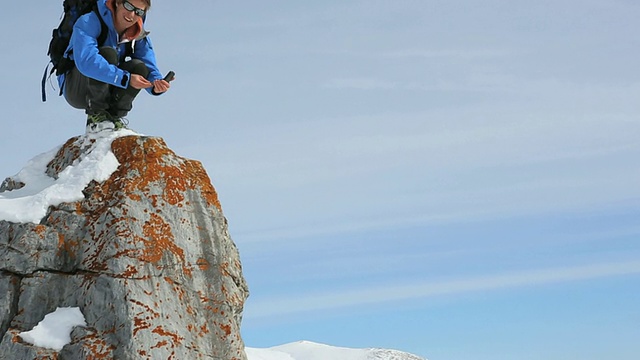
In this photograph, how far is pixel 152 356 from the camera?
10602 mm

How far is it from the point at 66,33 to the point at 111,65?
1.29 meters

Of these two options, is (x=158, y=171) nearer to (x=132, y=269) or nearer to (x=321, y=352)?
(x=132, y=269)

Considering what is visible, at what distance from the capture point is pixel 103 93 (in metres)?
12.4

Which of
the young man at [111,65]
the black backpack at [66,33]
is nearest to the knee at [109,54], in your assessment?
the young man at [111,65]

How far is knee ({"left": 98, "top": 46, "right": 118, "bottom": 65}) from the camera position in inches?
475

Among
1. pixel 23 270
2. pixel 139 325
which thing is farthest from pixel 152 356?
pixel 23 270

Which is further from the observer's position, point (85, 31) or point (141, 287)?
point (85, 31)

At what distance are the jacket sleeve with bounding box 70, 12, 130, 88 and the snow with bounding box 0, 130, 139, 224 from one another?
82cm

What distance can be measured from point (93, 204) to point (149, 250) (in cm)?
102

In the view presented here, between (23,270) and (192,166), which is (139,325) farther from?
(192,166)

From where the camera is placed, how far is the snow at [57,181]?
37.3ft

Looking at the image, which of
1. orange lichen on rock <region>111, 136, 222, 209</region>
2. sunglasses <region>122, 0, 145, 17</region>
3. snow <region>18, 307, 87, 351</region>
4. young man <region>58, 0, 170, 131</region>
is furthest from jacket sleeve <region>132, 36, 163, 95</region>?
snow <region>18, 307, 87, 351</region>

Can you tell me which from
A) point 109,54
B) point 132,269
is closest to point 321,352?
point 109,54

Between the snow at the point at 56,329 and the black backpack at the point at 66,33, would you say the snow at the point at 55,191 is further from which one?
the black backpack at the point at 66,33
